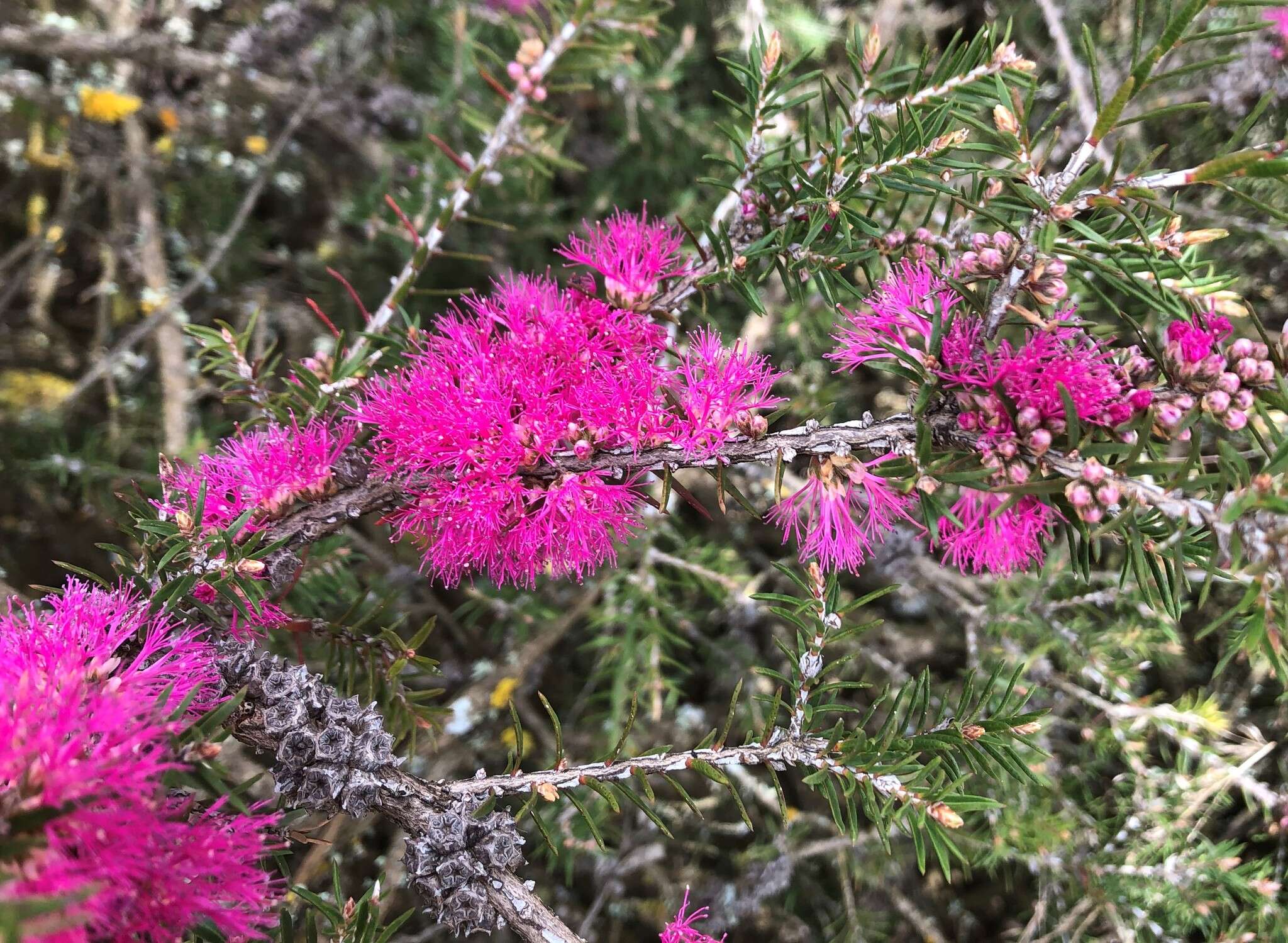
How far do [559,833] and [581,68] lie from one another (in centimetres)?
157

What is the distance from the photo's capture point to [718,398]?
0.97 meters

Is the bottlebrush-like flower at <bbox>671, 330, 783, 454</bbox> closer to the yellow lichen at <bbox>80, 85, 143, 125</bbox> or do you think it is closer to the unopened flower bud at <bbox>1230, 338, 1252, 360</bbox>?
the unopened flower bud at <bbox>1230, 338, 1252, 360</bbox>

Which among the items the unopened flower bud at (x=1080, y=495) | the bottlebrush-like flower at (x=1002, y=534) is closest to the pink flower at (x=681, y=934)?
the bottlebrush-like flower at (x=1002, y=534)

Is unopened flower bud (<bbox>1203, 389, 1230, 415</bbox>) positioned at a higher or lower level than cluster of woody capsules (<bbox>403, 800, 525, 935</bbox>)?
higher

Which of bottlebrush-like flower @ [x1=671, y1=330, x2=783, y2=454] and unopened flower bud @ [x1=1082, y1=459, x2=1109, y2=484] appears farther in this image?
bottlebrush-like flower @ [x1=671, y1=330, x2=783, y2=454]

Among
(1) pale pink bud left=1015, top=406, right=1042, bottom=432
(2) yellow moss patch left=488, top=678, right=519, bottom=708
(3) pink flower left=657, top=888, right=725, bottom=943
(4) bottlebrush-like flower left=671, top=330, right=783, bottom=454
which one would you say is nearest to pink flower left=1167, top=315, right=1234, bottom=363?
(1) pale pink bud left=1015, top=406, right=1042, bottom=432

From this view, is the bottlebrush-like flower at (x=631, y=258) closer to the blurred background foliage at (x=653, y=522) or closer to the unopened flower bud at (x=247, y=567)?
the blurred background foliage at (x=653, y=522)

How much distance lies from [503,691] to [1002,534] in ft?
4.23

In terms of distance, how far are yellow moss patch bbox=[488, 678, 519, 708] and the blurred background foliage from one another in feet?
0.13

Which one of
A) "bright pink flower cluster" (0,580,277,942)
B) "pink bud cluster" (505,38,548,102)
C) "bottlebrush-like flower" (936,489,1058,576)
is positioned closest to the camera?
"bright pink flower cluster" (0,580,277,942)

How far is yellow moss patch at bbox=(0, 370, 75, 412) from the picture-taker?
7.84 feet

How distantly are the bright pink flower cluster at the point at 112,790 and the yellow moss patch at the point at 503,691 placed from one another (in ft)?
3.15

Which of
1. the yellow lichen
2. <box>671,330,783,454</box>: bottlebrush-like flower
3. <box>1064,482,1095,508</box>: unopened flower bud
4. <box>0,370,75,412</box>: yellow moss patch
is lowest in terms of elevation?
<box>0,370,75,412</box>: yellow moss patch

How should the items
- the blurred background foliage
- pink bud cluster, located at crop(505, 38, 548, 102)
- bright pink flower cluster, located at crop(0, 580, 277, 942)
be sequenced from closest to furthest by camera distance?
bright pink flower cluster, located at crop(0, 580, 277, 942), pink bud cluster, located at crop(505, 38, 548, 102), the blurred background foliage
